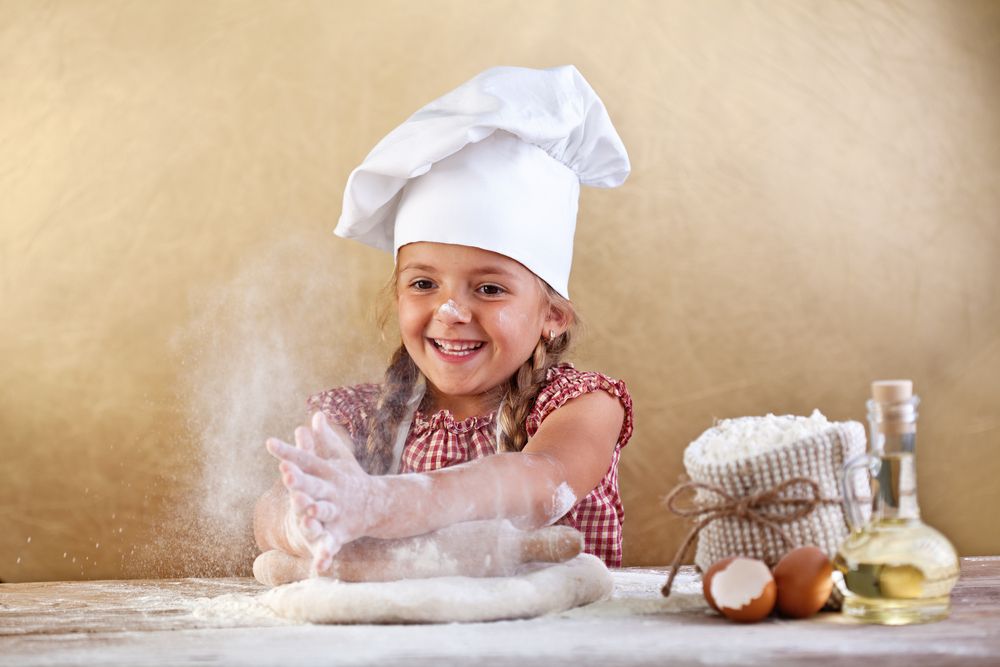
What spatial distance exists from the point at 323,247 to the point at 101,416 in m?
0.49

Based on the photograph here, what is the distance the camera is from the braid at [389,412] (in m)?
1.42

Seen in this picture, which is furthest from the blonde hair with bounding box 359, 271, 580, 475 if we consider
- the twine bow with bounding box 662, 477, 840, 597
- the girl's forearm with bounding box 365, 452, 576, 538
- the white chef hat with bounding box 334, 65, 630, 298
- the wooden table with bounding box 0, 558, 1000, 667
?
the twine bow with bounding box 662, 477, 840, 597

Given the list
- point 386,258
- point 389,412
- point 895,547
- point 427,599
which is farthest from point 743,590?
point 386,258

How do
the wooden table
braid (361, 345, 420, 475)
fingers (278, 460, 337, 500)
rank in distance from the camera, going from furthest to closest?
1. braid (361, 345, 420, 475)
2. fingers (278, 460, 337, 500)
3. the wooden table

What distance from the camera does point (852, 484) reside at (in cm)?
80

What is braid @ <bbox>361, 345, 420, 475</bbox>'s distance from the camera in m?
1.42

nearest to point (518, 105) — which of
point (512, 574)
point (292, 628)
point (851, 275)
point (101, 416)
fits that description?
Answer: point (512, 574)

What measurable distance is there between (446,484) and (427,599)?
14 centimetres

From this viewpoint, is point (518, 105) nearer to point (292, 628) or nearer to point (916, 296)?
point (292, 628)

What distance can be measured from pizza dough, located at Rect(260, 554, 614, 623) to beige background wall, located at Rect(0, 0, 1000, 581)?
89 cm

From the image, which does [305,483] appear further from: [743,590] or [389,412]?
[389,412]

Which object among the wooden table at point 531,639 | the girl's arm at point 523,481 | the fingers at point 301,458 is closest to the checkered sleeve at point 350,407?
the girl's arm at point 523,481

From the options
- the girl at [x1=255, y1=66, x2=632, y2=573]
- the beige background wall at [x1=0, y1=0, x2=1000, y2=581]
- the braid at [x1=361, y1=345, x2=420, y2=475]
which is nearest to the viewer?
the girl at [x1=255, y1=66, x2=632, y2=573]

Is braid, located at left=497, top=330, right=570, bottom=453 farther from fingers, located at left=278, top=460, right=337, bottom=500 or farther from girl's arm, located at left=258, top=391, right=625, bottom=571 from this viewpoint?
fingers, located at left=278, top=460, right=337, bottom=500
